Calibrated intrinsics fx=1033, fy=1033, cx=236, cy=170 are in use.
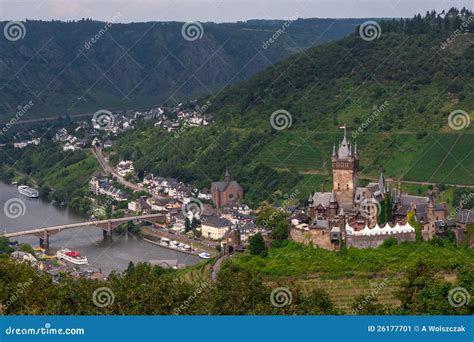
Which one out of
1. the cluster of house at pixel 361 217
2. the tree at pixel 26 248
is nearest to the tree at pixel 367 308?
the cluster of house at pixel 361 217

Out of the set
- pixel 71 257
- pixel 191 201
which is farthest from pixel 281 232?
pixel 191 201

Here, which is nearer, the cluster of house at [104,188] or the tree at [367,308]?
the tree at [367,308]

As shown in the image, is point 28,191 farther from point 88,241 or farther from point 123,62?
point 123,62

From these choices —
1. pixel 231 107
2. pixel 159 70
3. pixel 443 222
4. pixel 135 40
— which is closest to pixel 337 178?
pixel 443 222

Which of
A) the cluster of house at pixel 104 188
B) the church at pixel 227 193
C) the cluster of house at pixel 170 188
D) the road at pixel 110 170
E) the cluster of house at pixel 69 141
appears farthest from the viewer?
the cluster of house at pixel 69 141

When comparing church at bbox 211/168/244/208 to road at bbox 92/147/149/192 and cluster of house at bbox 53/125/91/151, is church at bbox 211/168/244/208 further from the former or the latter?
cluster of house at bbox 53/125/91/151

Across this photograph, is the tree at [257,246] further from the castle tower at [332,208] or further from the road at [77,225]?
the road at [77,225]
